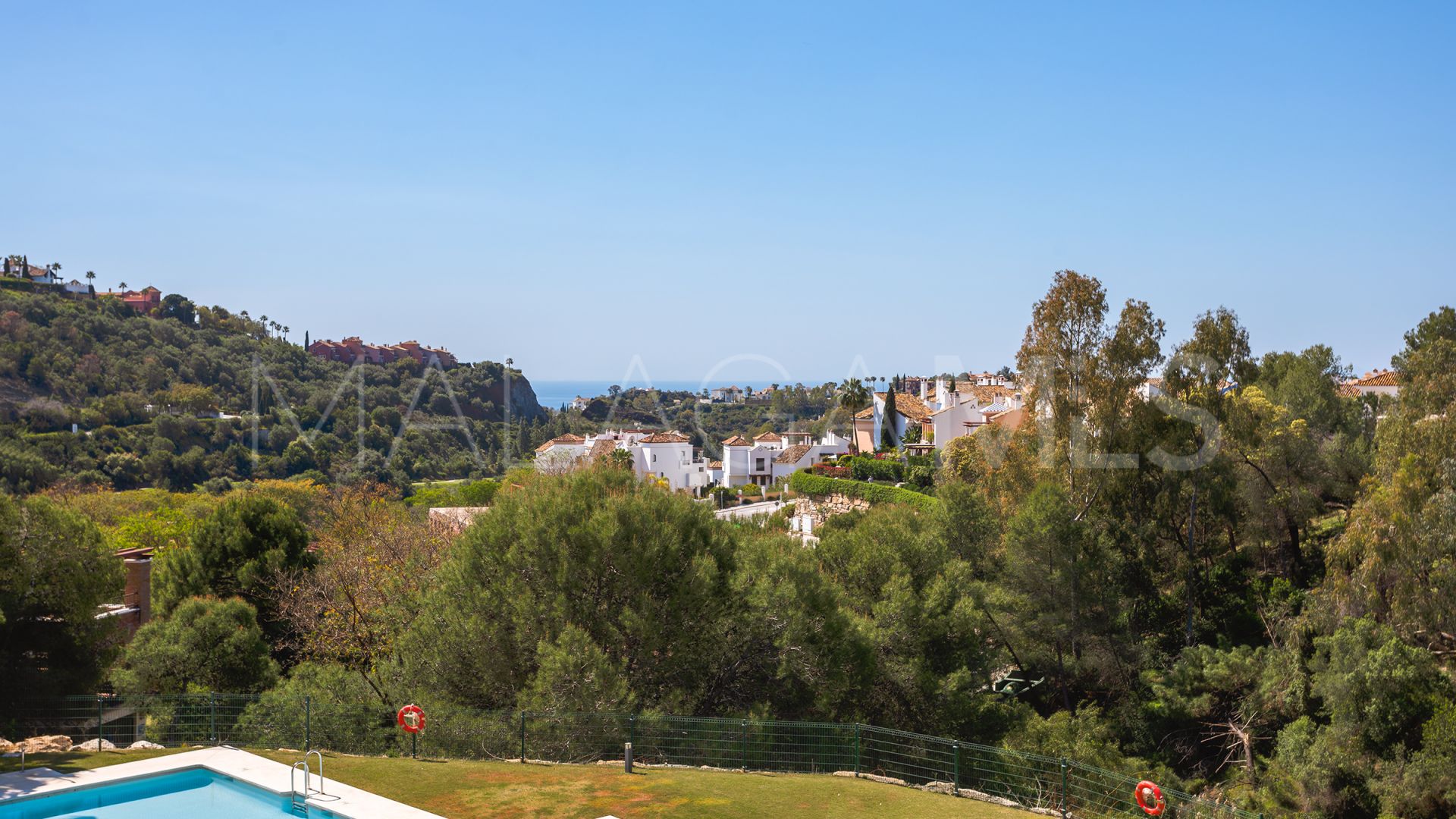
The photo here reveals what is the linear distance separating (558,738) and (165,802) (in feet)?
15.8

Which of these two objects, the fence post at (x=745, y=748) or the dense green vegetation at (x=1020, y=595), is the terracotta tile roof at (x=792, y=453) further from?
the fence post at (x=745, y=748)

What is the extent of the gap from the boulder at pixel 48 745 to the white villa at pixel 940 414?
1470 inches

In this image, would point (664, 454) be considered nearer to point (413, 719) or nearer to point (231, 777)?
point (413, 719)

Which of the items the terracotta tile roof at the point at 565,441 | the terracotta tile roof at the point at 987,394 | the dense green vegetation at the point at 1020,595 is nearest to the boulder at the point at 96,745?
the dense green vegetation at the point at 1020,595

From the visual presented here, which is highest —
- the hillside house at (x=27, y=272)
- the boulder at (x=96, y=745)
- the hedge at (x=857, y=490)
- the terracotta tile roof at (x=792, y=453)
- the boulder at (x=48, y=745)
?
the hillside house at (x=27, y=272)

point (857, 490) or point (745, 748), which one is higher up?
point (857, 490)

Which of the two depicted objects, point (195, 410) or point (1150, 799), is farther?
point (195, 410)

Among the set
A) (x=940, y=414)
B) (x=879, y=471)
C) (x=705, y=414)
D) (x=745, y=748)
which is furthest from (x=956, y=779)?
(x=705, y=414)

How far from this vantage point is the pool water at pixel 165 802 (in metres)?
11.1

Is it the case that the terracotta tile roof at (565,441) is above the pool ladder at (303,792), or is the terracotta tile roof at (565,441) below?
above

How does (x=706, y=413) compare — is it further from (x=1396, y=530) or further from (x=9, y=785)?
(x=9, y=785)

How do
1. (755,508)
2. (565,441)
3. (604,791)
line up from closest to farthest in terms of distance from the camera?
A: 1. (604,791)
2. (755,508)
3. (565,441)

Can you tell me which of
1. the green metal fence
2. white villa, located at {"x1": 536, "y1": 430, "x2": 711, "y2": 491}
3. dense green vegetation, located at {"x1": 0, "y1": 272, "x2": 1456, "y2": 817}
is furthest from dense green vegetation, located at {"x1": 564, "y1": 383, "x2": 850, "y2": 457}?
the green metal fence

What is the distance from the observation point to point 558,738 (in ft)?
45.9
